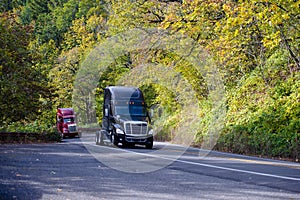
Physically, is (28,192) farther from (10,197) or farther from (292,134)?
(292,134)

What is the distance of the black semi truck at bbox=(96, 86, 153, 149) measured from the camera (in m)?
25.1

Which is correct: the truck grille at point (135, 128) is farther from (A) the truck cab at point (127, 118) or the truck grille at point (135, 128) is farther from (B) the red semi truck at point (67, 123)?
(B) the red semi truck at point (67, 123)

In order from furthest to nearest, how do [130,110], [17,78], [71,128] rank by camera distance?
[71,128], [17,78], [130,110]

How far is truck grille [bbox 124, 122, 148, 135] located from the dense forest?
4281 millimetres

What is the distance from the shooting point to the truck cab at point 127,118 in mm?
25062

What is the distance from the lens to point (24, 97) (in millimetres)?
32844

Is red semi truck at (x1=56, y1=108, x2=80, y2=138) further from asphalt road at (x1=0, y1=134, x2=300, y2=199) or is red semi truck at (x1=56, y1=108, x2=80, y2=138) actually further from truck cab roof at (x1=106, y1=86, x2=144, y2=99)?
asphalt road at (x1=0, y1=134, x2=300, y2=199)

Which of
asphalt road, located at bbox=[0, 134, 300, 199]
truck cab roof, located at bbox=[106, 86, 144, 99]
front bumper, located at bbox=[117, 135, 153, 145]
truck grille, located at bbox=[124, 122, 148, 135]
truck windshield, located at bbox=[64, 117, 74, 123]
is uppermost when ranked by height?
truck cab roof, located at bbox=[106, 86, 144, 99]

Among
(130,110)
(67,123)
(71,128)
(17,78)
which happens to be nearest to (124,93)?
(130,110)

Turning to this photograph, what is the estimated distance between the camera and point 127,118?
2547 centimetres

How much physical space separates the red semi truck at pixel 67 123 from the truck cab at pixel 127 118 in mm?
26230

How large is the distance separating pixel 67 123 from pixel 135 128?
92.9 feet

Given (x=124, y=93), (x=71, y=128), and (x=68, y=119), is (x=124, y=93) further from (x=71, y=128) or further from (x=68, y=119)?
(x=68, y=119)

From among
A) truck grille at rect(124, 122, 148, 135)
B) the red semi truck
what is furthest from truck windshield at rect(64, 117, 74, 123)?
truck grille at rect(124, 122, 148, 135)
